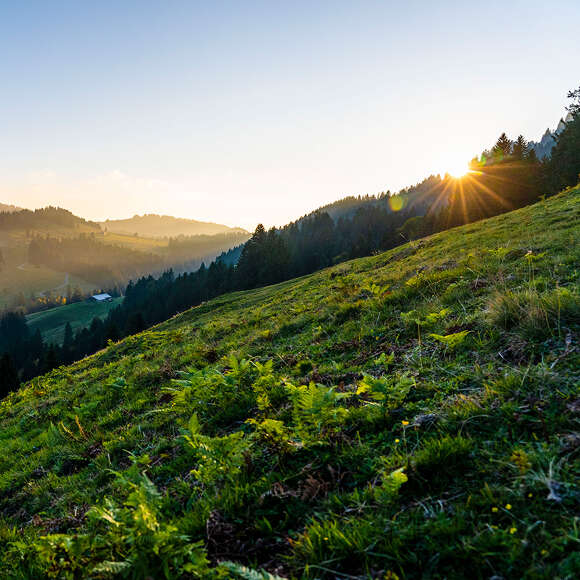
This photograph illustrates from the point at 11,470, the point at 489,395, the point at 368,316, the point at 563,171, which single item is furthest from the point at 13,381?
the point at 563,171

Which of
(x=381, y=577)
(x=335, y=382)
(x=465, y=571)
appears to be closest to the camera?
(x=465, y=571)

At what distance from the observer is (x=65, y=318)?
16425 centimetres

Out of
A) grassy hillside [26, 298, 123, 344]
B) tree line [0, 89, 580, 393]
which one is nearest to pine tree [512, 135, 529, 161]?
tree line [0, 89, 580, 393]

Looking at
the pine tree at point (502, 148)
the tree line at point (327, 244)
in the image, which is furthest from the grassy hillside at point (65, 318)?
the pine tree at point (502, 148)

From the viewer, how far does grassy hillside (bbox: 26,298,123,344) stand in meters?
150

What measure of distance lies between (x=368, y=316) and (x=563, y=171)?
198 ft

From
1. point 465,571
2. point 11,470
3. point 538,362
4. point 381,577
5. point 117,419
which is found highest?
point 538,362

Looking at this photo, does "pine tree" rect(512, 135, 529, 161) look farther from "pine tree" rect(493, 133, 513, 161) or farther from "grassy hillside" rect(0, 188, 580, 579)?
"grassy hillside" rect(0, 188, 580, 579)

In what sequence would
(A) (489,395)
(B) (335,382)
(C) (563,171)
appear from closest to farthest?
(A) (489,395) → (B) (335,382) → (C) (563,171)

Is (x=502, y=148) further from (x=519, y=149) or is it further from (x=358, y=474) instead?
(x=358, y=474)

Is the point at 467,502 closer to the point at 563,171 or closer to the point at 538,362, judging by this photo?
the point at 538,362

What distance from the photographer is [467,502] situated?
2.29 m

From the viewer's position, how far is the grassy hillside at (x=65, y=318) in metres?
150

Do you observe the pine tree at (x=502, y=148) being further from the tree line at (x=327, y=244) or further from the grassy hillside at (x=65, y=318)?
the grassy hillside at (x=65, y=318)
